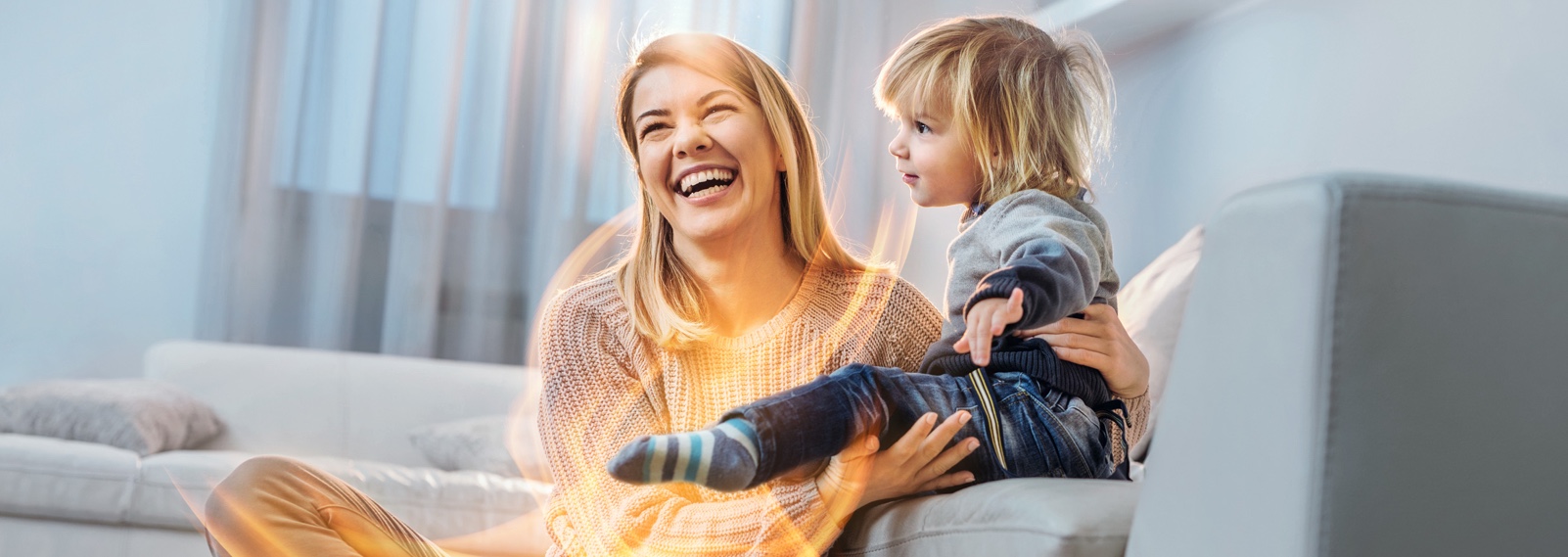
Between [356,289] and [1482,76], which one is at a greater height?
[1482,76]

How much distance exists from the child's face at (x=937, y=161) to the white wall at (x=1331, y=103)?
709 mm

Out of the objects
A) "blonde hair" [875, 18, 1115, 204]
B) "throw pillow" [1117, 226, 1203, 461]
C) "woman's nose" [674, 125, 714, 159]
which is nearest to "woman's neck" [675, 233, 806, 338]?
"woman's nose" [674, 125, 714, 159]

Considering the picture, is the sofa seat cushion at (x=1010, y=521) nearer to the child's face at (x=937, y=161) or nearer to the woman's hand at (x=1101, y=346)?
the woman's hand at (x=1101, y=346)

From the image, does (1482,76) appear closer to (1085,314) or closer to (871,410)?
(1085,314)

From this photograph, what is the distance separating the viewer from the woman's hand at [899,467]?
0.90m

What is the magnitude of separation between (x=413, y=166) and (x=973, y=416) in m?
2.37

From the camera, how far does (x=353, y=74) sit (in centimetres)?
290

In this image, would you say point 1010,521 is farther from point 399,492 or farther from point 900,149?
point 399,492

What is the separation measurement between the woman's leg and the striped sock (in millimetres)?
389

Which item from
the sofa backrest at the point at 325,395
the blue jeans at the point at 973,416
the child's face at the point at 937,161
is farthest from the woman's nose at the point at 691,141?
the sofa backrest at the point at 325,395

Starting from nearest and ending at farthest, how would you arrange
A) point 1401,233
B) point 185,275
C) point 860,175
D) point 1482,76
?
1. point 1401,233
2. point 1482,76
3. point 185,275
4. point 860,175

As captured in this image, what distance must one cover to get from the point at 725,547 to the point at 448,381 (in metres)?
1.77

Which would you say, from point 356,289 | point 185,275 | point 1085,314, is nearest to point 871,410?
point 1085,314

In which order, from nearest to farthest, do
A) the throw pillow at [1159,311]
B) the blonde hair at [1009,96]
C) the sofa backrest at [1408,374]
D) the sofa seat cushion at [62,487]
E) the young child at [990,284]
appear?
the sofa backrest at [1408,374] → the young child at [990,284] → the blonde hair at [1009,96] → the throw pillow at [1159,311] → the sofa seat cushion at [62,487]
